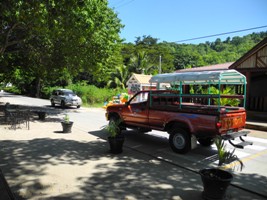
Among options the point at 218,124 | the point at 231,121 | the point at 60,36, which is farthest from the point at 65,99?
the point at 218,124

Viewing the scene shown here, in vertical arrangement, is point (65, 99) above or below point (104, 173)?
above

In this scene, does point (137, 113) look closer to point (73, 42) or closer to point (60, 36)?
point (60, 36)

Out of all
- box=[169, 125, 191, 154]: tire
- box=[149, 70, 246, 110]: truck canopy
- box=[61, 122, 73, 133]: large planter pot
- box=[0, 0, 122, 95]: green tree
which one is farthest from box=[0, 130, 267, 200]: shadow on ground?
box=[0, 0, 122, 95]: green tree

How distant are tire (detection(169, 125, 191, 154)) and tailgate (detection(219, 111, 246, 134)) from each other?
3.51ft

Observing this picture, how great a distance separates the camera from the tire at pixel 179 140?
24.0 feet

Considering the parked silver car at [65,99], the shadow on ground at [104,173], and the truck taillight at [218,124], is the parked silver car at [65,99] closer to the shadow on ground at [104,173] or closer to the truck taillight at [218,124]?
the shadow on ground at [104,173]

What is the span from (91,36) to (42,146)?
806 cm

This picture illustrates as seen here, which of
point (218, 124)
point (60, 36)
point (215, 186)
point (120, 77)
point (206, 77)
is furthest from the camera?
point (120, 77)

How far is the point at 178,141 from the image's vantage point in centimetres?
759

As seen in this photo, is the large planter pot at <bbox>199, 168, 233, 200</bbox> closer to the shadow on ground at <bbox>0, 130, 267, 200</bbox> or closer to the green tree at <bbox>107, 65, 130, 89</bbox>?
the shadow on ground at <bbox>0, 130, 267, 200</bbox>

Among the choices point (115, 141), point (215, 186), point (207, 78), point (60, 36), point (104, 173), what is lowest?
point (104, 173)

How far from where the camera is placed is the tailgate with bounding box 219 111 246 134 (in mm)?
6707

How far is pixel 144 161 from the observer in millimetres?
6758

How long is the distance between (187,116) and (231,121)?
49.0 inches
